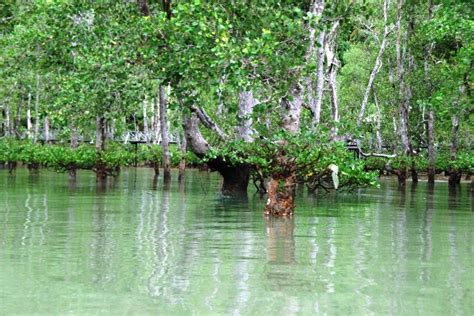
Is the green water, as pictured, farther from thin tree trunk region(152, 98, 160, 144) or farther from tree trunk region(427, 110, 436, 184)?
thin tree trunk region(152, 98, 160, 144)

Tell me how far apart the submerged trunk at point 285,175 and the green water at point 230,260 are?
1.51 ft

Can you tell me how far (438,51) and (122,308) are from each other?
4093 centimetres

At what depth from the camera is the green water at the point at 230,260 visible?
35.7 ft

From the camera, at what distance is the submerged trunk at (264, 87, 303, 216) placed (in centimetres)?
2142

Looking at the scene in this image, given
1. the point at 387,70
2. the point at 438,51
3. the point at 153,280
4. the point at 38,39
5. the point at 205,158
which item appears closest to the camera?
the point at 153,280

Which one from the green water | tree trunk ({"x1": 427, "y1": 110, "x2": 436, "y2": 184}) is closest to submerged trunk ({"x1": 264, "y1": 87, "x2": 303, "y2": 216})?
the green water

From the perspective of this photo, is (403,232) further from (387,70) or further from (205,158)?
(387,70)

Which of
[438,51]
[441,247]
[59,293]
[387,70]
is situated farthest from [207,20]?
[387,70]

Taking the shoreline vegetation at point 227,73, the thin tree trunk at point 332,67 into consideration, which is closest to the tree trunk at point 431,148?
the shoreline vegetation at point 227,73

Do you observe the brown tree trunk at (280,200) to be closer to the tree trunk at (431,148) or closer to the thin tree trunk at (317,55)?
the thin tree trunk at (317,55)

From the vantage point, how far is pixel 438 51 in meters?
49.3

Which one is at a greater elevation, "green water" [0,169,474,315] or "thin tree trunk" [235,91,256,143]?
"thin tree trunk" [235,91,256,143]

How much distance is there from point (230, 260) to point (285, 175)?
731 centimetres

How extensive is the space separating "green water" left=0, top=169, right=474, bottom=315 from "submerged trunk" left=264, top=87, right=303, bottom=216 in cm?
46
